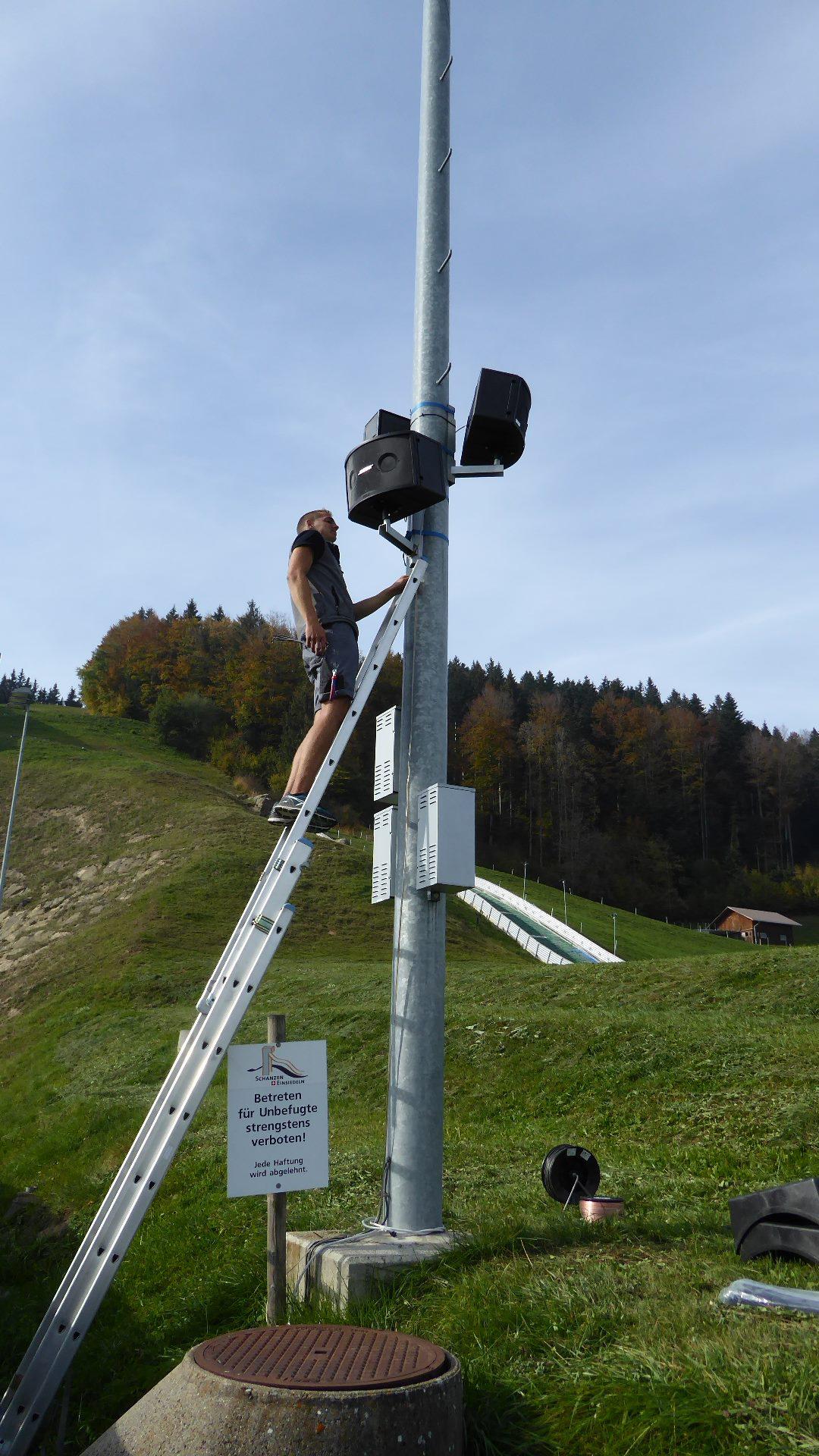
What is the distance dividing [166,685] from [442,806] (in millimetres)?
86490

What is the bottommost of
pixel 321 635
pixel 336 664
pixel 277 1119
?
pixel 277 1119

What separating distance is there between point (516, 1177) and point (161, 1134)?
414 centimetres

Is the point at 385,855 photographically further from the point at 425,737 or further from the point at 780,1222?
the point at 780,1222

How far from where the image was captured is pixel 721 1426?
9.23ft

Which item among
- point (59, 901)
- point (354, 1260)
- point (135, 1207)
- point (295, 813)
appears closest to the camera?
point (135, 1207)

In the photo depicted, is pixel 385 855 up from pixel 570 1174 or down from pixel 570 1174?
up

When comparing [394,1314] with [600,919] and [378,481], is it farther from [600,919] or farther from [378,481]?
[600,919]

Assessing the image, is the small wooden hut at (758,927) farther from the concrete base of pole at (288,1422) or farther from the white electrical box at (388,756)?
the concrete base of pole at (288,1422)

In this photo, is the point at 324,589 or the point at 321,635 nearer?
the point at 321,635

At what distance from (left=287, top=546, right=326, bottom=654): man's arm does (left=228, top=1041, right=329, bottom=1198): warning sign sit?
213 cm

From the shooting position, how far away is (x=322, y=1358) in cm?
325

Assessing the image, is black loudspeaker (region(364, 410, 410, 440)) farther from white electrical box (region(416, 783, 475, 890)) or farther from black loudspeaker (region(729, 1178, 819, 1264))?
black loudspeaker (region(729, 1178, 819, 1264))

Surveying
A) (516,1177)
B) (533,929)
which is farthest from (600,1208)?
(533,929)

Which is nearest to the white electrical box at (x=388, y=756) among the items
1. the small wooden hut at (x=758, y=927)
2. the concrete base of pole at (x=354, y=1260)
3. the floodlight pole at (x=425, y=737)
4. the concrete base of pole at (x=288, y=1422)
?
the floodlight pole at (x=425, y=737)
